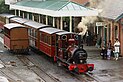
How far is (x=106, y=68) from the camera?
21938mm

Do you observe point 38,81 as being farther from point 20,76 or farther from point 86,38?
point 86,38

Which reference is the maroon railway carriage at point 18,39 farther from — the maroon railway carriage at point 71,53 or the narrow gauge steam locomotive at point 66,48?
the maroon railway carriage at point 71,53

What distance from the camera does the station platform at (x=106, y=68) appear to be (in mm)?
19266

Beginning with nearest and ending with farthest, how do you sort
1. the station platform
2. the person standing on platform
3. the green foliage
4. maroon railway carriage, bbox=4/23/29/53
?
the station platform → the person standing on platform → maroon railway carriage, bbox=4/23/29/53 → the green foliage

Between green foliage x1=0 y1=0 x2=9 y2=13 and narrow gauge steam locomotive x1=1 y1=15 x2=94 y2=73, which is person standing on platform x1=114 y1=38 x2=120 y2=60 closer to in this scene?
narrow gauge steam locomotive x1=1 y1=15 x2=94 y2=73

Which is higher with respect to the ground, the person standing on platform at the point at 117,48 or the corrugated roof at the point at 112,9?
the corrugated roof at the point at 112,9

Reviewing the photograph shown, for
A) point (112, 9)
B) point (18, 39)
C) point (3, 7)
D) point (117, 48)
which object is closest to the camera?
point (117, 48)

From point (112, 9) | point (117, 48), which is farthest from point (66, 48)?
point (112, 9)

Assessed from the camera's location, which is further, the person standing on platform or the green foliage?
the green foliage

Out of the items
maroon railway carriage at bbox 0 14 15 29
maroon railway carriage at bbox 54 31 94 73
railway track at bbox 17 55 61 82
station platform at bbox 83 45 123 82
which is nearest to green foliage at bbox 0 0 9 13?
maroon railway carriage at bbox 0 14 15 29

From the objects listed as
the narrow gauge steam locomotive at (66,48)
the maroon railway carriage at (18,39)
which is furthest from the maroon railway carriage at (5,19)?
the narrow gauge steam locomotive at (66,48)

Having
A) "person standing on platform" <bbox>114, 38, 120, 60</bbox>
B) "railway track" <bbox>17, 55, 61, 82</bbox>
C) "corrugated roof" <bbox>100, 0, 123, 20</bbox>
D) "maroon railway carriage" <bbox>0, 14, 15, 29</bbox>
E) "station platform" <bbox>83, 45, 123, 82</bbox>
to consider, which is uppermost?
"corrugated roof" <bbox>100, 0, 123, 20</bbox>

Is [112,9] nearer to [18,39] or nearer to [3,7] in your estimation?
[18,39]

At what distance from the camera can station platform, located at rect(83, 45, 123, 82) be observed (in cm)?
1927
